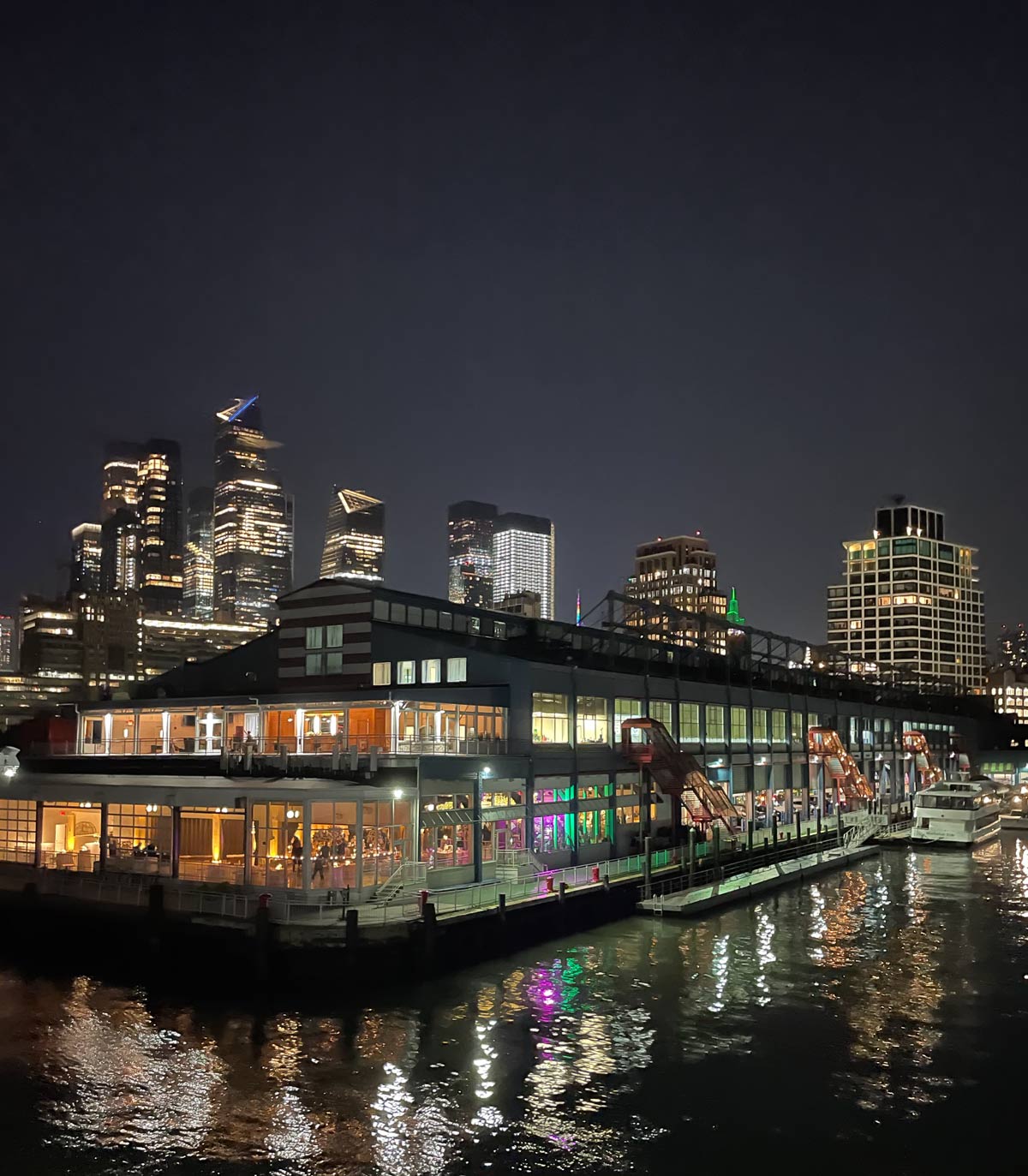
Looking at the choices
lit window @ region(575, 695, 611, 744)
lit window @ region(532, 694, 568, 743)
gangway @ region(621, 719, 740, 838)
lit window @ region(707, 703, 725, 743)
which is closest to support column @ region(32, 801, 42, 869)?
lit window @ region(532, 694, 568, 743)

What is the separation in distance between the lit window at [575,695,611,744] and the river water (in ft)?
53.8

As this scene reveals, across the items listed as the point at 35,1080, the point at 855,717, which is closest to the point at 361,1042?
the point at 35,1080

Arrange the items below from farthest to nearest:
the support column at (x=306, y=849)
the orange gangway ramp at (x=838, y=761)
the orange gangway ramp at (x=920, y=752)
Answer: the orange gangway ramp at (x=920, y=752)
the orange gangway ramp at (x=838, y=761)
the support column at (x=306, y=849)

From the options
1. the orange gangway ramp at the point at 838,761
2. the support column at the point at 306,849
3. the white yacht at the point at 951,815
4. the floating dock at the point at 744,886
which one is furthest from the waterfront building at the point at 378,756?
the white yacht at the point at 951,815

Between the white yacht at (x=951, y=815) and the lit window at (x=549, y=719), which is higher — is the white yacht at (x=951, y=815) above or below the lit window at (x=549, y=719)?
below

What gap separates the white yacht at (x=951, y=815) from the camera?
8419cm

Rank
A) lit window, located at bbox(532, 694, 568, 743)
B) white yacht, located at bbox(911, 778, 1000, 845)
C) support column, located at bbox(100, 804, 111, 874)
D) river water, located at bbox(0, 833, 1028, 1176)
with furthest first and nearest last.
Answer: white yacht, located at bbox(911, 778, 1000, 845) < lit window, located at bbox(532, 694, 568, 743) < support column, located at bbox(100, 804, 111, 874) < river water, located at bbox(0, 833, 1028, 1176)

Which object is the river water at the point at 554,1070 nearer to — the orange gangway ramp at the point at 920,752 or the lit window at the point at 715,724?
the lit window at the point at 715,724

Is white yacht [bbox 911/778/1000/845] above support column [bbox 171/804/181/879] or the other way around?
the other way around

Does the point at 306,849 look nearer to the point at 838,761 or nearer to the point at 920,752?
the point at 838,761

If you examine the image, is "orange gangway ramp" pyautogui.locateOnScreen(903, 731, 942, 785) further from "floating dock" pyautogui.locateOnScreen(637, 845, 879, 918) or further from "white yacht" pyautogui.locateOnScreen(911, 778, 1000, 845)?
"floating dock" pyautogui.locateOnScreen(637, 845, 879, 918)

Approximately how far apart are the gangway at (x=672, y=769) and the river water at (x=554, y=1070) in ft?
62.0

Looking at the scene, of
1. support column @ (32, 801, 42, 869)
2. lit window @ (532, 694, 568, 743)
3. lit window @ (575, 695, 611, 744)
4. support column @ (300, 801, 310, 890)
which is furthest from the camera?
lit window @ (575, 695, 611, 744)

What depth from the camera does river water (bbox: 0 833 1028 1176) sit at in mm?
23938
